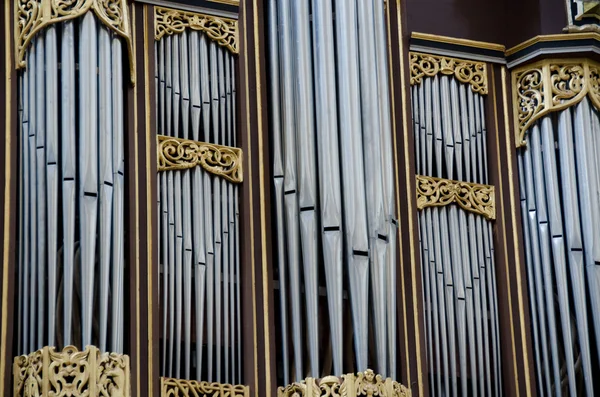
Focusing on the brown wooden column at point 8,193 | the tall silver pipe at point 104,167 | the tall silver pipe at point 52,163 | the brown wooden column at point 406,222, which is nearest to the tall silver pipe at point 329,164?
the brown wooden column at point 406,222

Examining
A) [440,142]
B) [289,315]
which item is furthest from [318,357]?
[440,142]

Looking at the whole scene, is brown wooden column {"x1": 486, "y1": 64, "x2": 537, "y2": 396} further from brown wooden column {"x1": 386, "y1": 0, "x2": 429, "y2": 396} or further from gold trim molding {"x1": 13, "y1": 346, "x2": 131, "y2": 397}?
gold trim molding {"x1": 13, "y1": 346, "x2": 131, "y2": 397}

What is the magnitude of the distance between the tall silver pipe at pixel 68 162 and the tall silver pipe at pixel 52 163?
0.05 meters

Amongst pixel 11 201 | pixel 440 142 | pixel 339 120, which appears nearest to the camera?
pixel 11 201

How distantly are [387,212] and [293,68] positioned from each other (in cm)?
134

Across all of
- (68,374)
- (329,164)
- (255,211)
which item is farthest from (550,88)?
(68,374)

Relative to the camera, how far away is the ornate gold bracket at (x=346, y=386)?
14320 millimetres

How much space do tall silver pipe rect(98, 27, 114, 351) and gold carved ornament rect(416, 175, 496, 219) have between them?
2736 millimetres

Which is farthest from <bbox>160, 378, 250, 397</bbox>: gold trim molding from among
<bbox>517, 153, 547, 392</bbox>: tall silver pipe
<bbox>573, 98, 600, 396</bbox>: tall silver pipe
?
<bbox>573, 98, 600, 396</bbox>: tall silver pipe

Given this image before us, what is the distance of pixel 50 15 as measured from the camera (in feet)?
48.4

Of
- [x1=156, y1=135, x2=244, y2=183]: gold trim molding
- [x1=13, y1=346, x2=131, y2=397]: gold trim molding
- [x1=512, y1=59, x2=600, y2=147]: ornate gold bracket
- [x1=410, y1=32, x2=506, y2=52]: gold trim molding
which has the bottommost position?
[x1=13, y1=346, x2=131, y2=397]: gold trim molding

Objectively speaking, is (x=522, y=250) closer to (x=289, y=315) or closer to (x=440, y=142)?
(x=440, y=142)

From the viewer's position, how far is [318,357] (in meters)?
14.6

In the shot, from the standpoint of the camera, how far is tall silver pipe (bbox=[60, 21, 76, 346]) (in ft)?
45.4
